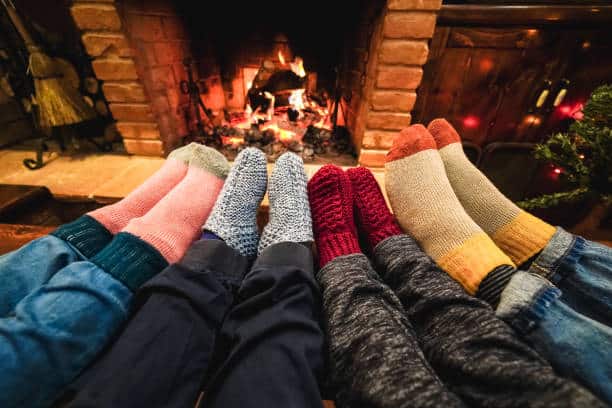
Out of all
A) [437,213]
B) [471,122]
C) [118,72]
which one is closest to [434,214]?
[437,213]

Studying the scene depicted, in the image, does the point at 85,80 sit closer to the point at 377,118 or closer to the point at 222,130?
the point at 222,130

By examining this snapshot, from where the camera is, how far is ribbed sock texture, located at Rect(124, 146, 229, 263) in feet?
1.53

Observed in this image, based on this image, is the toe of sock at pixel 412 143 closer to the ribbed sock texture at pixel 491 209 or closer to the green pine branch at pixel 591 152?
the ribbed sock texture at pixel 491 209

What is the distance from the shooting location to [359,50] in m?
1.21

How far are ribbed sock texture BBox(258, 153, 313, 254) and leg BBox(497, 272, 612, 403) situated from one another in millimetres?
355

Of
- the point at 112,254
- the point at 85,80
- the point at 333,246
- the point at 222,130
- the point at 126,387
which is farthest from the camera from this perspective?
the point at 222,130

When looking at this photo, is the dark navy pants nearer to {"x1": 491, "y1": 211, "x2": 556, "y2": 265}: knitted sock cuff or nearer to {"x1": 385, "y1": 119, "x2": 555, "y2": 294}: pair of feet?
{"x1": 385, "y1": 119, "x2": 555, "y2": 294}: pair of feet

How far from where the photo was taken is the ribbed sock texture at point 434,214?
0.43 metres

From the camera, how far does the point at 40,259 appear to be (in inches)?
15.3

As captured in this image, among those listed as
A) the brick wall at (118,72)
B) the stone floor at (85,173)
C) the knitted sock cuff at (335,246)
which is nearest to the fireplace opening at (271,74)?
the brick wall at (118,72)

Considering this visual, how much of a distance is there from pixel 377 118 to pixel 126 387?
113cm

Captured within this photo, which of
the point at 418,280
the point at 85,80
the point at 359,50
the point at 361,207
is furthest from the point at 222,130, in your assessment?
the point at 418,280

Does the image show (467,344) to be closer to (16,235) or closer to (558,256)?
(558,256)

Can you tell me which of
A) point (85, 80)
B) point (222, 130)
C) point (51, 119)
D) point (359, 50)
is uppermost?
point (359, 50)
